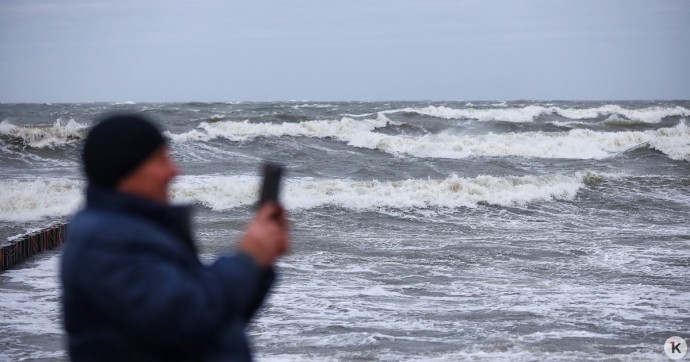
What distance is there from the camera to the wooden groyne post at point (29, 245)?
990cm

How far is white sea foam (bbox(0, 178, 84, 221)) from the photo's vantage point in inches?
617

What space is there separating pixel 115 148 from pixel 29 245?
9510 millimetres

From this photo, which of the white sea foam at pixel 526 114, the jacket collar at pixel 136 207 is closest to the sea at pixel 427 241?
the jacket collar at pixel 136 207

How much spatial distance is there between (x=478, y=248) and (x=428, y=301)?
3813 millimetres

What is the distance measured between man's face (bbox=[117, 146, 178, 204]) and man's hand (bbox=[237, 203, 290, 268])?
0.20 m

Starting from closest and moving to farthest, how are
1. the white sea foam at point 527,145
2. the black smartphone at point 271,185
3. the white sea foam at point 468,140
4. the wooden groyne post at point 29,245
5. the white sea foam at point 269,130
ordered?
the black smartphone at point 271,185, the wooden groyne post at point 29,245, the white sea foam at point 527,145, the white sea foam at point 468,140, the white sea foam at point 269,130

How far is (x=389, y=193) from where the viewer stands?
60.2 feet

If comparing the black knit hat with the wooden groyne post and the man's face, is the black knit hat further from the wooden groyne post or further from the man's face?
the wooden groyne post

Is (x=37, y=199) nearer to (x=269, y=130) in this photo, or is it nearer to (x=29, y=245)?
(x=29, y=245)

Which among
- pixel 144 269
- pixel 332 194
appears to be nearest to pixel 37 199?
pixel 332 194

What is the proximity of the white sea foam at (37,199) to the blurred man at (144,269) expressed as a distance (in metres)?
14.1

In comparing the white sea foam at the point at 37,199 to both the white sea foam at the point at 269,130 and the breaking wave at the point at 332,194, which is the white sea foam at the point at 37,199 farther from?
the white sea foam at the point at 269,130

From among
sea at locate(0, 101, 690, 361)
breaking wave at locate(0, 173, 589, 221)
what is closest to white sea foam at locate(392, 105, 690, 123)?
sea at locate(0, 101, 690, 361)

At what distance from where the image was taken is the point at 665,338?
716cm
